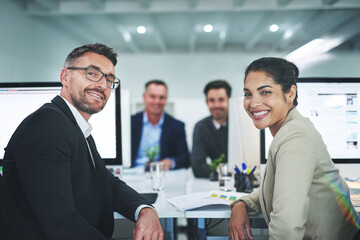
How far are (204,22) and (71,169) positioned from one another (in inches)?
194

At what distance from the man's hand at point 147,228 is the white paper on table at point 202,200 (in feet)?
0.50

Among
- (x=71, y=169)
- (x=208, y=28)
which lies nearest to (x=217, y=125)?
(x=71, y=169)

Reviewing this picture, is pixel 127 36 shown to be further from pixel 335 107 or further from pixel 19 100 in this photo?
pixel 335 107

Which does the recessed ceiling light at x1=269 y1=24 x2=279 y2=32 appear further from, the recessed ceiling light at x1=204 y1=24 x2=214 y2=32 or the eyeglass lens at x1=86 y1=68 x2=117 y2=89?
the eyeglass lens at x1=86 y1=68 x2=117 y2=89

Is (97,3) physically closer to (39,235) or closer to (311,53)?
(39,235)

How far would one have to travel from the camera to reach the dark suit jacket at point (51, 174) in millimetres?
842

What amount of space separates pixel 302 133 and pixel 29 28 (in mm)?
4075

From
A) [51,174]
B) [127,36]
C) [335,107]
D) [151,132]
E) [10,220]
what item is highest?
[127,36]

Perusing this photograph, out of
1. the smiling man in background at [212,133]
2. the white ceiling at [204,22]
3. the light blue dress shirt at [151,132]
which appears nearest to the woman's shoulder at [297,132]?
the smiling man in background at [212,133]

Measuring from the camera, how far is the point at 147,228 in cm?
105

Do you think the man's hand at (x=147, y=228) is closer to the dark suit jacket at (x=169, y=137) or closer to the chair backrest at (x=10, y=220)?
the chair backrest at (x=10, y=220)

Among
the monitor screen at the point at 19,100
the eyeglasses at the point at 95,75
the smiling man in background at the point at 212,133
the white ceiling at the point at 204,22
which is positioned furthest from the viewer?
the white ceiling at the point at 204,22

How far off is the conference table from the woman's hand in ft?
0.17

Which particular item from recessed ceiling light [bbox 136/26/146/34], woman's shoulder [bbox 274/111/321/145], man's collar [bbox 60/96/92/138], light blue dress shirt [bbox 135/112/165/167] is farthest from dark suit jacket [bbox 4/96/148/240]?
recessed ceiling light [bbox 136/26/146/34]
